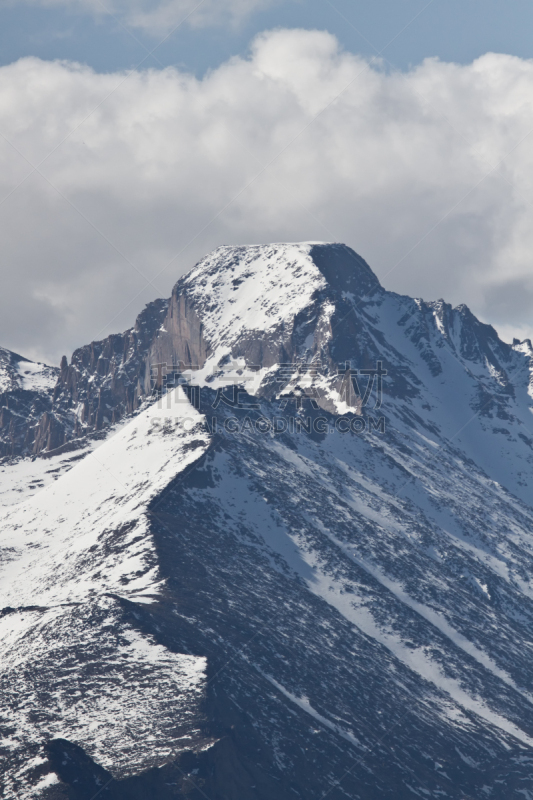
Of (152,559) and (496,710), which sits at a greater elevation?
(152,559)

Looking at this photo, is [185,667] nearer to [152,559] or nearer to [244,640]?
[244,640]

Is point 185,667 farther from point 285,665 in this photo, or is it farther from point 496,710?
point 496,710

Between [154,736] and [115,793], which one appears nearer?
[115,793]

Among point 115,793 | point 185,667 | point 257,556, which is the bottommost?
point 115,793

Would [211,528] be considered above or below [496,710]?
above

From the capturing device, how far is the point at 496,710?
181 metres

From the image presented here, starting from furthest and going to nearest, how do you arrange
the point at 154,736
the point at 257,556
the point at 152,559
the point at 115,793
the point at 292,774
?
1. the point at 257,556
2. the point at 152,559
3. the point at 292,774
4. the point at 154,736
5. the point at 115,793

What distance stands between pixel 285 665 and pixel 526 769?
37868mm

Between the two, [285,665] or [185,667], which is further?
[285,665]

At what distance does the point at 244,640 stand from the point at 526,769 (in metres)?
44.2

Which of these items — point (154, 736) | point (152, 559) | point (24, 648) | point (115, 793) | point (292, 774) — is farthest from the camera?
point (152, 559)

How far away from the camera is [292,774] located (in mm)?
128625

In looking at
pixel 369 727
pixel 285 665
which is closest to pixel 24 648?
pixel 285 665

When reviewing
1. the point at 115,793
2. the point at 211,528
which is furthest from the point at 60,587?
the point at 115,793
